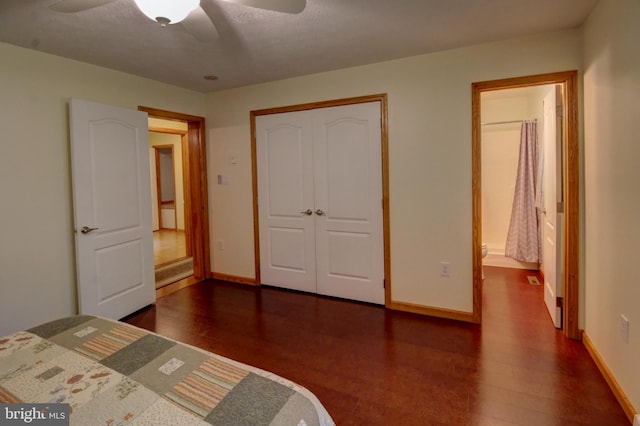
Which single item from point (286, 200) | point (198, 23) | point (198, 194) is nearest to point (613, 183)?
point (198, 23)

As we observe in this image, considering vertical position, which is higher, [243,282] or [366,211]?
[366,211]

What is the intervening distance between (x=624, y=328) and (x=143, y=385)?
7.70 ft

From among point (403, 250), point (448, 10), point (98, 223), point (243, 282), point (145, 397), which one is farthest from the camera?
point (243, 282)

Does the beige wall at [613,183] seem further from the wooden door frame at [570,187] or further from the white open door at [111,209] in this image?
the white open door at [111,209]

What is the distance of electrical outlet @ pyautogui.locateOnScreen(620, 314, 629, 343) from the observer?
1.81 m

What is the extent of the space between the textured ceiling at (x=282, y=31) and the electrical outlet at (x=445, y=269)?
5.98 feet

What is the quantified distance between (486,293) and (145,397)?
345cm

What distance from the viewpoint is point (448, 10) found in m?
2.16

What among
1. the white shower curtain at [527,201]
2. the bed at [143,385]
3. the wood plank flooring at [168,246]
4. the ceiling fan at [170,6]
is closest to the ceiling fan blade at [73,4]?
the ceiling fan at [170,6]

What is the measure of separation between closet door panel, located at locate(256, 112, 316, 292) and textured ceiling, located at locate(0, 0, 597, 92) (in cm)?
73

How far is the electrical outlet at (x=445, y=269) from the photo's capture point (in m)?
2.97

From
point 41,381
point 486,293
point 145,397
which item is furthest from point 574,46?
point 41,381

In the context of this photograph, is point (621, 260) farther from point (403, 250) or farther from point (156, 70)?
point (156, 70)

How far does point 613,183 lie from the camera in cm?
196
